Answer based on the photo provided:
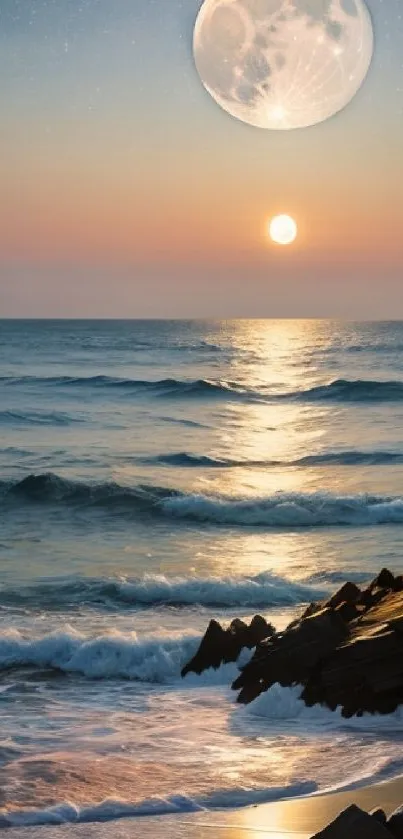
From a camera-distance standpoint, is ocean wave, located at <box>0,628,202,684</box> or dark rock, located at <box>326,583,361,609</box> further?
ocean wave, located at <box>0,628,202,684</box>

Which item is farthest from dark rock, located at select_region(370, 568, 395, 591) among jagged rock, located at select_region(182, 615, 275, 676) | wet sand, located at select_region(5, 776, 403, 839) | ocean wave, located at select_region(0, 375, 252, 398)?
ocean wave, located at select_region(0, 375, 252, 398)

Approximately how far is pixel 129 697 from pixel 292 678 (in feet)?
7.83

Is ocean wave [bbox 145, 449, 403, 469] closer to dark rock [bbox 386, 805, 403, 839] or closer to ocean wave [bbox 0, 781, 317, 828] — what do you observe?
ocean wave [bbox 0, 781, 317, 828]

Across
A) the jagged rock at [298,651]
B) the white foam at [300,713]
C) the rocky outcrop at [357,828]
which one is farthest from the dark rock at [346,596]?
Result: the rocky outcrop at [357,828]

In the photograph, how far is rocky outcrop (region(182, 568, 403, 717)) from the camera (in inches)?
491

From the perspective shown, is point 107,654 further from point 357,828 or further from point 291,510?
point 291,510

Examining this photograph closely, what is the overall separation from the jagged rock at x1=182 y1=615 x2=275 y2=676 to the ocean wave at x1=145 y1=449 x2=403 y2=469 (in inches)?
890

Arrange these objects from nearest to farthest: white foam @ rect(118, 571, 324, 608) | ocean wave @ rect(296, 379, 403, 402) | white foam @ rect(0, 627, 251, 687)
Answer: white foam @ rect(0, 627, 251, 687) → white foam @ rect(118, 571, 324, 608) → ocean wave @ rect(296, 379, 403, 402)

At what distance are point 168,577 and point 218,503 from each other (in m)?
9.26

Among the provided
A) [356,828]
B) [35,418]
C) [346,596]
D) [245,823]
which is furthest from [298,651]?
[35,418]

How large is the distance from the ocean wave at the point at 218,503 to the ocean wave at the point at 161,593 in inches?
298

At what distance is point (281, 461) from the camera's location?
130 ft

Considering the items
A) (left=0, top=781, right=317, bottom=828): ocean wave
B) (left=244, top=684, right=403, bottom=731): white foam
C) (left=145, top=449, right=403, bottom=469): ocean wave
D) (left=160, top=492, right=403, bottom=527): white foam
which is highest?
(left=145, top=449, right=403, bottom=469): ocean wave

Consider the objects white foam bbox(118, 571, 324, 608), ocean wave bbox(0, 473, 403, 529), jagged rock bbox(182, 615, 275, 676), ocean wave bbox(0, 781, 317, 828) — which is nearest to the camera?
ocean wave bbox(0, 781, 317, 828)
